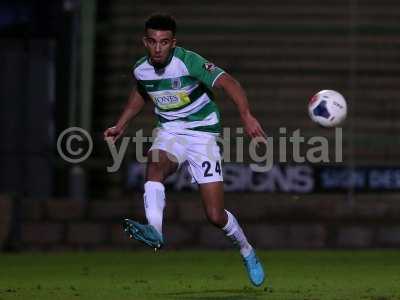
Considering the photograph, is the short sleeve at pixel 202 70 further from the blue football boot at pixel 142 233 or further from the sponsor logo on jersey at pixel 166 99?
the blue football boot at pixel 142 233

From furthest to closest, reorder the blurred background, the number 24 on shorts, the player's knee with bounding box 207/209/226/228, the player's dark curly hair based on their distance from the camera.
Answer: the blurred background, the number 24 on shorts, the player's knee with bounding box 207/209/226/228, the player's dark curly hair

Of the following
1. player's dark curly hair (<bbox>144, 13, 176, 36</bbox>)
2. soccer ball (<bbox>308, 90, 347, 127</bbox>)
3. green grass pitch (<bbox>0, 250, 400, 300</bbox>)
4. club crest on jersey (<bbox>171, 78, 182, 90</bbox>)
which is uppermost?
player's dark curly hair (<bbox>144, 13, 176, 36</bbox>)

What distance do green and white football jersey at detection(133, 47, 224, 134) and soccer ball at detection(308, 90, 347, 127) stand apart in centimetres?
91

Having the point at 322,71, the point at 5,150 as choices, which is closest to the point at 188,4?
the point at 322,71

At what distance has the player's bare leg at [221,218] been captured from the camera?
29.4 feet

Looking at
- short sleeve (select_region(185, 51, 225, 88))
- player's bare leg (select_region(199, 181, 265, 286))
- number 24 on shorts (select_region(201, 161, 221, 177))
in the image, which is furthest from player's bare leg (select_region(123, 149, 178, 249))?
short sleeve (select_region(185, 51, 225, 88))

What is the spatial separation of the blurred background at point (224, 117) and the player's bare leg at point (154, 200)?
4.69 metres

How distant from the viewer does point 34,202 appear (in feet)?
45.0

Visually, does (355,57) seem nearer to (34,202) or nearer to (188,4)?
(188,4)

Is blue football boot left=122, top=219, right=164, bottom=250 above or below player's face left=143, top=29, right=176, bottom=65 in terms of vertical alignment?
below

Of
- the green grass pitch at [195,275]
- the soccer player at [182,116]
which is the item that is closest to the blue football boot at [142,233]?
the soccer player at [182,116]

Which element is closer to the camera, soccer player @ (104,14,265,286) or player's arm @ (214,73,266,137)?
player's arm @ (214,73,266,137)

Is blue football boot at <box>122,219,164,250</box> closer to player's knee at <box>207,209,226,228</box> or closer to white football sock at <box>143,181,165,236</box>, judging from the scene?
white football sock at <box>143,181,165,236</box>

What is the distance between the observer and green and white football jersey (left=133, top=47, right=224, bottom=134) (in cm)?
892
